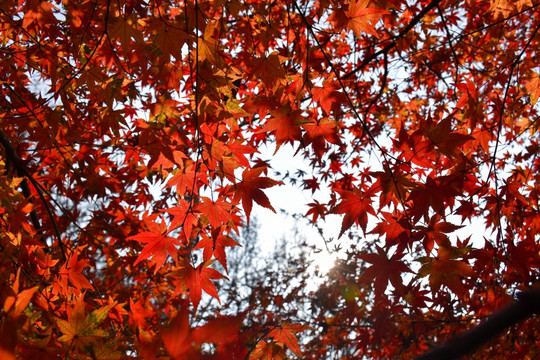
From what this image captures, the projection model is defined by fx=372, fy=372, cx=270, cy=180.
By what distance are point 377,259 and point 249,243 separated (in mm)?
16109

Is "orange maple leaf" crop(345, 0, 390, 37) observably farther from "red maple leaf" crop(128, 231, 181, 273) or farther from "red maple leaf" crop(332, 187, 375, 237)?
"red maple leaf" crop(128, 231, 181, 273)

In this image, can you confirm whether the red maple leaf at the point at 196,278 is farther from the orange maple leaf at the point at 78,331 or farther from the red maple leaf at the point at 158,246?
the orange maple leaf at the point at 78,331

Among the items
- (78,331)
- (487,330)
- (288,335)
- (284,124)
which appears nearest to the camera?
(487,330)

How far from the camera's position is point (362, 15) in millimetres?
1981

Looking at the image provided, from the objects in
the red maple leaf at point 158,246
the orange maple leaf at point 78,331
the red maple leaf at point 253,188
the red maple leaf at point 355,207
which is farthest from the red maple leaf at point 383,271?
the orange maple leaf at point 78,331

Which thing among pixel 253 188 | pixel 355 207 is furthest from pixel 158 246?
pixel 355 207

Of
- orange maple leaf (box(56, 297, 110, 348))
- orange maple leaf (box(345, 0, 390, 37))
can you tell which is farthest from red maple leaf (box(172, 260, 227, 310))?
orange maple leaf (box(345, 0, 390, 37))

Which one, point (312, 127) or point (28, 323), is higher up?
point (312, 127)

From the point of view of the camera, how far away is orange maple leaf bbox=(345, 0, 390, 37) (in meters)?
1.94

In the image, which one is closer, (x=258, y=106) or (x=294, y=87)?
(x=258, y=106)

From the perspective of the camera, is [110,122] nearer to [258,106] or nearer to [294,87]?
[258,106]

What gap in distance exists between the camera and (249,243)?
57.2 ft

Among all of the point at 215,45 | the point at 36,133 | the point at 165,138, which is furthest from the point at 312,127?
the point at 36,133

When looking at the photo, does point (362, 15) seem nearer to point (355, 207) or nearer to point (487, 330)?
point (355, 207)
